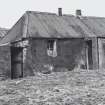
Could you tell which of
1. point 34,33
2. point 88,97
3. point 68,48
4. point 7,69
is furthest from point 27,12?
point 88,97

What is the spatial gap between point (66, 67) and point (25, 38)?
4.62 meters

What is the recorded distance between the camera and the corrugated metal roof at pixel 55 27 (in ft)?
77.2

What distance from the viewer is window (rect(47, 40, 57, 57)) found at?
23141 millimetres

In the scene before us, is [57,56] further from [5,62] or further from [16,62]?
[5,62]

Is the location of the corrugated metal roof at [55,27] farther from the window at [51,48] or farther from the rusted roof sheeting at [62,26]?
the window at [51,48]

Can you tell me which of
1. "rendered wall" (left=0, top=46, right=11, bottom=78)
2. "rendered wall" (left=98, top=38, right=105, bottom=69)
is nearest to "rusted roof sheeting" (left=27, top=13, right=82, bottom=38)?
"rendered wall" (left=98, top=38, right=105, bottom=69)

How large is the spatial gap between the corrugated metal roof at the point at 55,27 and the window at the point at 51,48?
597 millimetres

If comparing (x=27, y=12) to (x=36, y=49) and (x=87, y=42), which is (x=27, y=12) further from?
(x=87, y=42)

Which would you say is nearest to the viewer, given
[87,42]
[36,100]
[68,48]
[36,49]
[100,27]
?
[36,100]

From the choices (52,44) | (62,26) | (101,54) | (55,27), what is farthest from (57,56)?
(101,54)

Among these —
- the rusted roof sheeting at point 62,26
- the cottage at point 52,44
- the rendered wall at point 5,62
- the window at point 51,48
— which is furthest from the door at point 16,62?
the window at point 51,48

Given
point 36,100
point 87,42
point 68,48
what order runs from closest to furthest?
point 36,100 < point 68,48 < point 87,42

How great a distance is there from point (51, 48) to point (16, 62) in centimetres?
347

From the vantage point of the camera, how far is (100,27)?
91.8 ft
